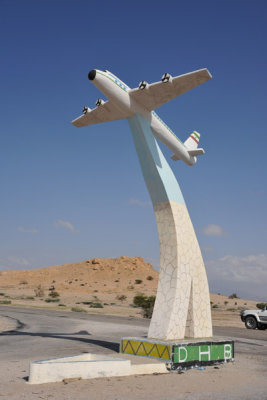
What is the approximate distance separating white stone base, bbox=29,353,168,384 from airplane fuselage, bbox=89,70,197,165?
24.5 ft

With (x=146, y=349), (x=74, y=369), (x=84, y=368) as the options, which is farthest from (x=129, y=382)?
(x=146, y=349)

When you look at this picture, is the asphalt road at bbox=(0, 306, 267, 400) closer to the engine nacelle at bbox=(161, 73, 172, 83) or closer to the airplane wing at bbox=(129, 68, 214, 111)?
the airplane wing at bbox=(129, 68, 214, 111)

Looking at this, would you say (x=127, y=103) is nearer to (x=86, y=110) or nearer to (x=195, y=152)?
(x=86, y=110)

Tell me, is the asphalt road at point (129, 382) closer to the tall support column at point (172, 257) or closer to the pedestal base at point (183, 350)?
the pedestal base at point (183, 350)

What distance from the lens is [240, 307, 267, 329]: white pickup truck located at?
1111 inches

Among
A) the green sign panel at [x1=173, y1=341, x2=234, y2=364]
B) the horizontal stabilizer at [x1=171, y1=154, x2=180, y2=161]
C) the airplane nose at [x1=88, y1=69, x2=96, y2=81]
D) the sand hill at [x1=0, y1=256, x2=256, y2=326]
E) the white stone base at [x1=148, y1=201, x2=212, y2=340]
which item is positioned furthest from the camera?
the sand hill at [x1=0, y1=256, x2=256, y2=326]

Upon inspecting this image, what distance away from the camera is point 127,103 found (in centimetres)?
1324

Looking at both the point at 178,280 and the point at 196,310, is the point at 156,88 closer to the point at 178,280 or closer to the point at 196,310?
the point at 178,280

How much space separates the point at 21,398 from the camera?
8375mm

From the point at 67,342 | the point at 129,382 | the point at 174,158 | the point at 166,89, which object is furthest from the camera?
the point at 67,342

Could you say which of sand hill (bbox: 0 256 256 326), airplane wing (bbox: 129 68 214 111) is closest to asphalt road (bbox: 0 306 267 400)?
airplane wing (bbox: 129 68 214 111)

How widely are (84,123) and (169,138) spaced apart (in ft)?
10.2

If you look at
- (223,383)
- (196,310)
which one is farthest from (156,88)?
(223,383)

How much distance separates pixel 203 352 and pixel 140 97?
8065 mm
